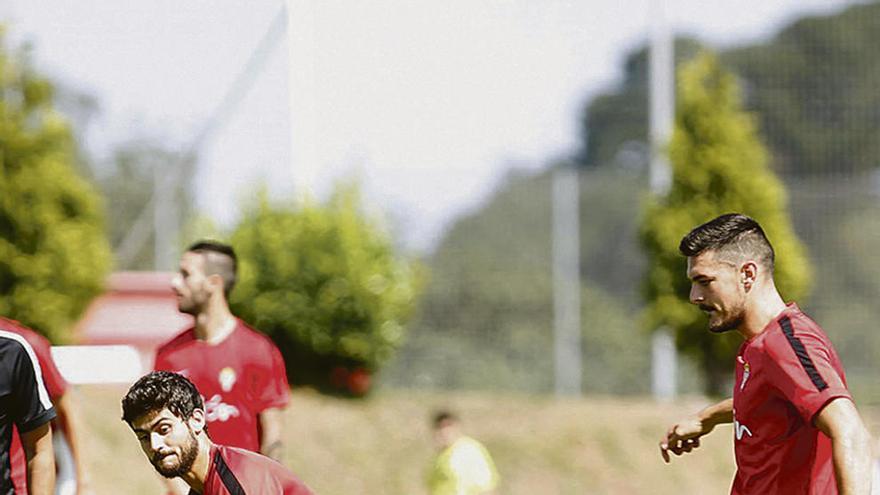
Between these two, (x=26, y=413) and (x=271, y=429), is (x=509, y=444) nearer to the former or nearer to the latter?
(x=271, y=429)

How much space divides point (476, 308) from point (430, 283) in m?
0.89

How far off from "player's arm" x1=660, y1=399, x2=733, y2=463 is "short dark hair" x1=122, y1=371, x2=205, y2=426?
1943 mm

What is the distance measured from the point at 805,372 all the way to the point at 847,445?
1.06 feet

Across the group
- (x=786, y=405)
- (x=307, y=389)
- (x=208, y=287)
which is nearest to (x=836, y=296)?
(x=307, y=389)

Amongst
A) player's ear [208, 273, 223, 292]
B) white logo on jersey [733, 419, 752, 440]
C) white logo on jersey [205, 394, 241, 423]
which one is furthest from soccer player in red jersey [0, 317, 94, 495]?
white logo on jersey [733, 419, 752, 440]

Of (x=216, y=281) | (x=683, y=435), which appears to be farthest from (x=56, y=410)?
(x=683, y=435)

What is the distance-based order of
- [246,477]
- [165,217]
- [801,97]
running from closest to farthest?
[246,477] → [165,217] → [801,97]

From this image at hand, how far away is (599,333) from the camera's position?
24.0 meters

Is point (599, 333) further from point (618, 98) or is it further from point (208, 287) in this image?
point (618, 98)

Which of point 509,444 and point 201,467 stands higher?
point 201,467

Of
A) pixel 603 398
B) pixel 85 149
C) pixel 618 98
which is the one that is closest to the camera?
pixel 603 398

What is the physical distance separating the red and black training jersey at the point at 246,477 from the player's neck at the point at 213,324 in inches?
127

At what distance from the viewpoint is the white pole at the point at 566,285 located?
2198 centimetres

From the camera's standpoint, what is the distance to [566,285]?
22141 millimetres
